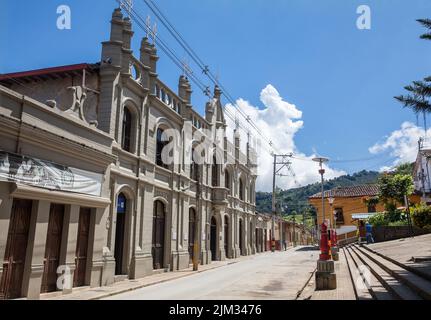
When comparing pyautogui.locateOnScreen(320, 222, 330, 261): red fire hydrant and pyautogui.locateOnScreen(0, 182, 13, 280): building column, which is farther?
pyautogui.locateOnScreen(320, 222, 330, 261): red fire hydrant

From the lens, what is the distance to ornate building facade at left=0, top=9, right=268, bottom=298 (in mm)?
11273

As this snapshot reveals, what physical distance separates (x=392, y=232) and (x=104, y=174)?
26.1m

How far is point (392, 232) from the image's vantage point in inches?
1240

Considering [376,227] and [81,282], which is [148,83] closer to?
[81,282]

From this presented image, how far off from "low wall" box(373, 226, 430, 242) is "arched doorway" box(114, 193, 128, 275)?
2376 cm

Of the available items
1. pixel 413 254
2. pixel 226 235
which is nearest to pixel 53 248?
pixel 413 254

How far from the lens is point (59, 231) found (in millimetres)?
13117

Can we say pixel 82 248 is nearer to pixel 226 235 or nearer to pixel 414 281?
pixel 414 281

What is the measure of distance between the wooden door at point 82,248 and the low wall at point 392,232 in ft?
85.4

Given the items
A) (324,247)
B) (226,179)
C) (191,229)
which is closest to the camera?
(324,247)

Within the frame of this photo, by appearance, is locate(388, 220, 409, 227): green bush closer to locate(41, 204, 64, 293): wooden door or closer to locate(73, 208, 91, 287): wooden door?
locate(73, 208, 91, 287): wooden door

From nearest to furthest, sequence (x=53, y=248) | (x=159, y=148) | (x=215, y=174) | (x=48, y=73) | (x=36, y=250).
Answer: (x=36, y=250), (x=53, y=248), (x=48, y=73), (x=159, y=148), (x=215, y=174)
